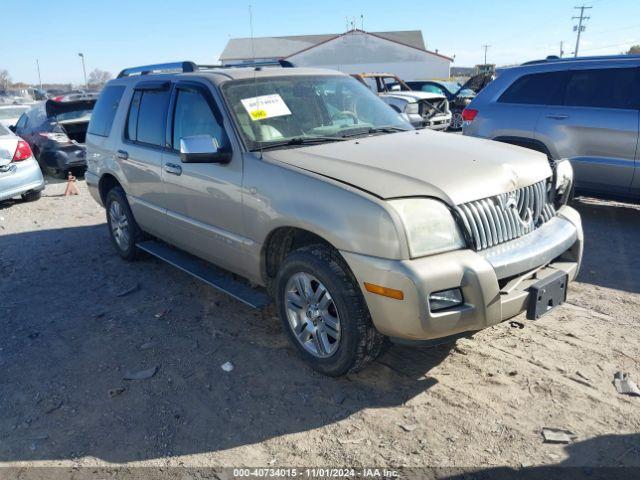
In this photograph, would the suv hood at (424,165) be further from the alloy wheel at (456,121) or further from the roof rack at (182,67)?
the alloy wheel at (456,121)

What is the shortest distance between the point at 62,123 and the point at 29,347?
794 centimetres

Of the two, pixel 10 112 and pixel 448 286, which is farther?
pixel 10 112

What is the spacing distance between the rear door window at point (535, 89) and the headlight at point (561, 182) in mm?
3003

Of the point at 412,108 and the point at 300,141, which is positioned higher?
the point at 300,141

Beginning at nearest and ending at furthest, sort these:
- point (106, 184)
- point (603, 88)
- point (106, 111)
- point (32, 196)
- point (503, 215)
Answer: point (503, 215) → point (106, 111) → point (106, 184) → point (603, 88) → point (32, 196)

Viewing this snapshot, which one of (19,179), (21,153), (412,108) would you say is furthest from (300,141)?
(412,108)

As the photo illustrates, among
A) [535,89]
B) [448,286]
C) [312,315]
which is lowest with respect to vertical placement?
[312,315]

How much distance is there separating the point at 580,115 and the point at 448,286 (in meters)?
4.55

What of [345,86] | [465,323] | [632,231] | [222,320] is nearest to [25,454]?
[222,320]

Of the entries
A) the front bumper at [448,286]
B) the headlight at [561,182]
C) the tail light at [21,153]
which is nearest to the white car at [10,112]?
the tail light at [21,153]

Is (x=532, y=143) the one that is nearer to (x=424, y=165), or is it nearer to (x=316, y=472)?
(x=424, y=165)

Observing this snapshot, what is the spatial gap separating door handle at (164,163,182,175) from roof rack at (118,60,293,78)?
3.40 ft

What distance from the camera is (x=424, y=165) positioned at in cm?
330

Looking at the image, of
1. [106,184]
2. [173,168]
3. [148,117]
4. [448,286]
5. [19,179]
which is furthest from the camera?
[19,179]
